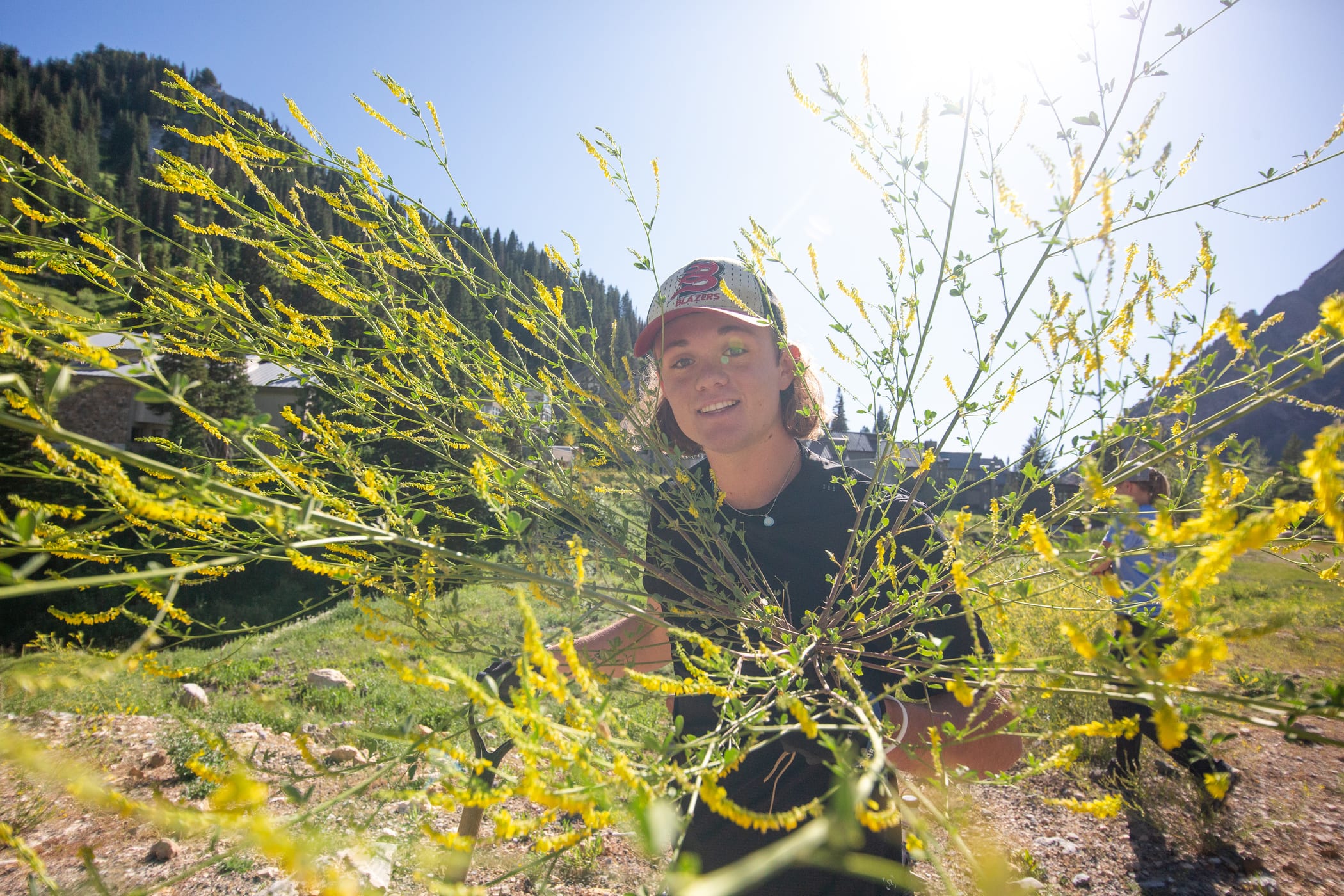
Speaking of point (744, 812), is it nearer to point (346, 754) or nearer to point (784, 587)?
point (784, 587)

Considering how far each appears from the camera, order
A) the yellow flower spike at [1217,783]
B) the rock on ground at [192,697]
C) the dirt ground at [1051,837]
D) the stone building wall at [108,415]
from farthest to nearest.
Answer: the stone building wall at [108,415]
the rock on ground at [192,697]
the dirt ground at [1051,837]
the yellow flower spike at [1217,783]

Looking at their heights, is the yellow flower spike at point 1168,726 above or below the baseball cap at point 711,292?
below

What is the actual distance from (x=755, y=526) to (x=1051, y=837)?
262 centimetres

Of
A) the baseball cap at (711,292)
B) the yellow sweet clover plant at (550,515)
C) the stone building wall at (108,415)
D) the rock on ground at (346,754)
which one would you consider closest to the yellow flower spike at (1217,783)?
the yellow sweet clover plant at (550,515)

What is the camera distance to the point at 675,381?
2.33m

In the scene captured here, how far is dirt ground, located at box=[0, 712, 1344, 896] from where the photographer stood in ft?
8.14

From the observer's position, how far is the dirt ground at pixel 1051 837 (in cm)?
248

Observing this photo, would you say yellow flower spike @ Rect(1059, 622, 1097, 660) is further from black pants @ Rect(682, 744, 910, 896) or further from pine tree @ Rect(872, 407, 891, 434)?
black pants @ Rect(682, 744, 910, 896)

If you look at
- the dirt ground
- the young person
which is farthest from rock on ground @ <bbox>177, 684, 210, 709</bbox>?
the young person

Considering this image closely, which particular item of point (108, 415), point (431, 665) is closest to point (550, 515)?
point (431, 665)

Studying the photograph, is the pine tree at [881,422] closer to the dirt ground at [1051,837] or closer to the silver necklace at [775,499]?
the silver necklace at [775,499]

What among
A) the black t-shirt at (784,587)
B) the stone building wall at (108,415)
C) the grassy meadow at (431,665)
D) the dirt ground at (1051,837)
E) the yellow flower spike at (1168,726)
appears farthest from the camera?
the stone building wall at (108,415)

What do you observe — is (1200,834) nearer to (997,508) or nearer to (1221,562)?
(997,508)

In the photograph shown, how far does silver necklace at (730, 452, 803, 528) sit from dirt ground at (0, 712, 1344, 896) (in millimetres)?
1404
